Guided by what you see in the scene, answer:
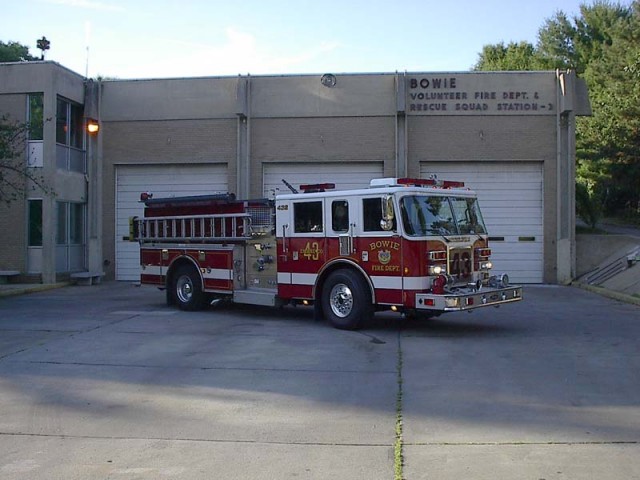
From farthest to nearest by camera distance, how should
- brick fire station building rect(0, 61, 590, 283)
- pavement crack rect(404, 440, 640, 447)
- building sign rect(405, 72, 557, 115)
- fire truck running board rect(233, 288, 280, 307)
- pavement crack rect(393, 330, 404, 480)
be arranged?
building sign rect(405, 72, 557, 115) → brick fire station building rect(0, 61, 590, 283) → fire truck running board rect(233, 288, 280, 307) → pavement crack rect(404, 440, 640, 447) → pavement crack rect(393, 330, 404, 480)

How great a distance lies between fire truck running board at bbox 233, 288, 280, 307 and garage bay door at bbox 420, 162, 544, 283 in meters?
11.0

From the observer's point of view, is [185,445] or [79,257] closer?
[185,445]

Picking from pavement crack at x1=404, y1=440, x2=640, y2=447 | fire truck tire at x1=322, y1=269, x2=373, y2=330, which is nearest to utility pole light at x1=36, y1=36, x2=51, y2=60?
fire truck tire at x1=322, y1=269, x2=373, y2=330

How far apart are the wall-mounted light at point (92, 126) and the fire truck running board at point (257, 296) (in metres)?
12.2

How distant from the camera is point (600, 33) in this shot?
49.9 metres

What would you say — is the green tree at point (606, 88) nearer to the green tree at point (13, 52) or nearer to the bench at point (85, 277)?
the bench at point (85, 277)

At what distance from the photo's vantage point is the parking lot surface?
567cm

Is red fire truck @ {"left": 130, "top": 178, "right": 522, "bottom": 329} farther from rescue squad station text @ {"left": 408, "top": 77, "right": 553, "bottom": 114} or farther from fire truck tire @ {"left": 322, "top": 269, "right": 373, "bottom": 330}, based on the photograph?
rescue squad station text @ {"left": 408, "top": 77, "right": 553, "bottom": 114}

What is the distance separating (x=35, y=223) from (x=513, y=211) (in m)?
15.1

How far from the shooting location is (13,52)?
43781mm

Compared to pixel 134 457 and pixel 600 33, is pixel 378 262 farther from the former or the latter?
pixel 600 33

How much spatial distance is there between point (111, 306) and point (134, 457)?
11.5 meters

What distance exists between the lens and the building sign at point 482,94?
899 inches

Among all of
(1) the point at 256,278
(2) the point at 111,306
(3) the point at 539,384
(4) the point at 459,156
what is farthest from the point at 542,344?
(4) the point at 459,156
